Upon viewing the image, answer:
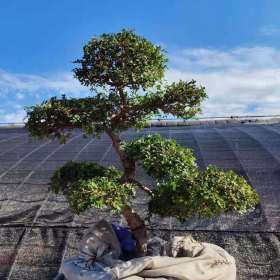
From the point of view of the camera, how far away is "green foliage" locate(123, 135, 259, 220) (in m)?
5.47

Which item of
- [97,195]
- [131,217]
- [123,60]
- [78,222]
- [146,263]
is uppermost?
[123,60]

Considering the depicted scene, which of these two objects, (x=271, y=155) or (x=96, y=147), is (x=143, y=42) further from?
(x=96, y=147)

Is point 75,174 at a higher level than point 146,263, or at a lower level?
higher

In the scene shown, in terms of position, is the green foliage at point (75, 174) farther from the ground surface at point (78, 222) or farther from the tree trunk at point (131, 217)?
the ground surface at point (78, 222)

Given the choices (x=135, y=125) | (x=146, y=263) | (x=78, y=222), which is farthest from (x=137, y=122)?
(x=78, y=222)

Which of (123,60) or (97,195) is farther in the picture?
(123,60)

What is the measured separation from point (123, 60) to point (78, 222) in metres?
3.71

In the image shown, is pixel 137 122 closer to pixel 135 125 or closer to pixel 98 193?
pixel 135 125

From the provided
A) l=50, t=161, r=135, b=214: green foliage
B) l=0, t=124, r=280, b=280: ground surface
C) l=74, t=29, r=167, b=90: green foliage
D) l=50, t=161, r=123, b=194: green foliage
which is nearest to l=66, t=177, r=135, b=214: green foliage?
l=50, t=161, r=135, b=214: green foliage

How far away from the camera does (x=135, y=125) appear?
6.25 meters

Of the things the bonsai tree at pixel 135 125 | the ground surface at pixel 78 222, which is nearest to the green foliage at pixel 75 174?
the bonsai tree at pixel 135 125

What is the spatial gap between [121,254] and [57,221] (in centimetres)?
279

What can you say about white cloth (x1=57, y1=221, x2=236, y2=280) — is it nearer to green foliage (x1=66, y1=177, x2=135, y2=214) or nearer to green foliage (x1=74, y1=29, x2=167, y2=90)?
green foliage (x1=66, y1=177, x2=135, y2=214)

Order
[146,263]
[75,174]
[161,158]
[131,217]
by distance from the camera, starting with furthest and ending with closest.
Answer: [75,174]
[131,217]
[161,158]
[146,263]
